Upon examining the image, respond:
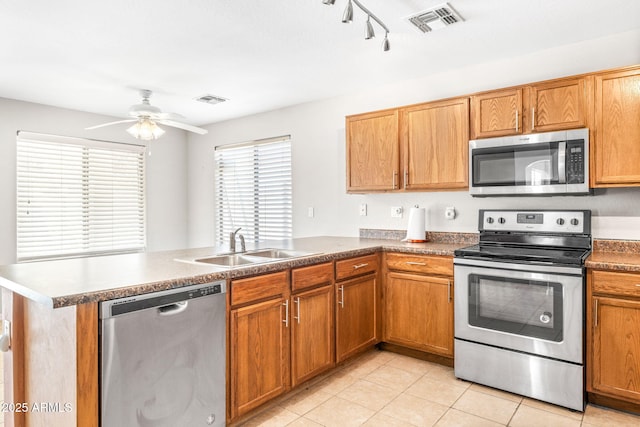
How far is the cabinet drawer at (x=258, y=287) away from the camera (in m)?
2.08

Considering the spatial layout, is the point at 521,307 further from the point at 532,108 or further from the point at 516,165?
the point at 532,108

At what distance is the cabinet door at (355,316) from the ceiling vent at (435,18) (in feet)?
5.95

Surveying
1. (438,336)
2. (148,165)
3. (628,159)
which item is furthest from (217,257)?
(148,165)

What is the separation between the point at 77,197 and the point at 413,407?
14.0 feet

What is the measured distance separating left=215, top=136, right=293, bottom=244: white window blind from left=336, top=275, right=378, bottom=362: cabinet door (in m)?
1.74

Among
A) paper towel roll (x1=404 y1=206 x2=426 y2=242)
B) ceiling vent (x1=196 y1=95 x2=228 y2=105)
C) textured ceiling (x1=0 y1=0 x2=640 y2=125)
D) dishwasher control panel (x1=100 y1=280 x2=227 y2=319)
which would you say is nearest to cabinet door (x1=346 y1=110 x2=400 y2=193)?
paper towel roll (x1=404 y1=206 x2=426 y2=242)

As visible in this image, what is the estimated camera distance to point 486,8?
233 centimetres

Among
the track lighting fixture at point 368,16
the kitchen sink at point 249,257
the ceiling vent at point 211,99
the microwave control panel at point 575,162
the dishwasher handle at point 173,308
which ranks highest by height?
the ceiling vent at point 211,99

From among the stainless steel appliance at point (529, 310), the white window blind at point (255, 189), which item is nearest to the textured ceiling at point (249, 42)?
the white window blind at point (255, 189)

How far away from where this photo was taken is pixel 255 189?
4.97 metres

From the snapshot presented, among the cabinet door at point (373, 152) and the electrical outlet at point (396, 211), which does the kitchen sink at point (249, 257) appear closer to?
the cabinet door at point (373, 152)

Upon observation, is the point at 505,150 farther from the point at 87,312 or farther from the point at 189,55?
the point at 87,312

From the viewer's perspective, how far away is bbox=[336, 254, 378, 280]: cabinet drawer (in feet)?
9.31

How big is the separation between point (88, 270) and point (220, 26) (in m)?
1.69
